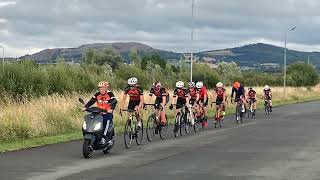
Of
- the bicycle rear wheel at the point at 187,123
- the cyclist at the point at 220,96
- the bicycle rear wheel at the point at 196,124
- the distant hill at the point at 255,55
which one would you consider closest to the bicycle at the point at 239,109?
the cyclist at the point at 220,96

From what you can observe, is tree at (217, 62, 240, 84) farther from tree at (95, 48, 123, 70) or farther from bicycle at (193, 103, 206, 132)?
bicycle at (193, 103, 206, 132)

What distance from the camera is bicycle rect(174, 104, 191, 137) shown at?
67.9ft

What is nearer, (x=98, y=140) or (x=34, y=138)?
(x=98, y=140)

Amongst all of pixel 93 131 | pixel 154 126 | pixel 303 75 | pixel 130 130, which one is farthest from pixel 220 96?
pixel 303 75

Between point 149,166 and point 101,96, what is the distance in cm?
299

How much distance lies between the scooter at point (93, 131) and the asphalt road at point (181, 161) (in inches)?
11.1

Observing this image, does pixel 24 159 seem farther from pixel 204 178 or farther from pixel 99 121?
pixel 204 178

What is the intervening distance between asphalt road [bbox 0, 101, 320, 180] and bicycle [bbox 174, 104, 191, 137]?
1041 mm

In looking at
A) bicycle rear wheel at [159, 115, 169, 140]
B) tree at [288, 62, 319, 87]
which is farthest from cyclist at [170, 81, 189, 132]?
tree at [288, 62, 319, 87]

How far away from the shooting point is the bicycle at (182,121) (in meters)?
20.7

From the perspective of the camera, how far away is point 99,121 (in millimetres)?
14102

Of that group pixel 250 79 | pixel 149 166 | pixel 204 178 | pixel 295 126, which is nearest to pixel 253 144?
pixel 149 166

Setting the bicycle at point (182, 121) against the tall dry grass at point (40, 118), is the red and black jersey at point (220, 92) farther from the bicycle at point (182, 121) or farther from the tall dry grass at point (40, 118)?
the tall dry grass at point (40, 118)

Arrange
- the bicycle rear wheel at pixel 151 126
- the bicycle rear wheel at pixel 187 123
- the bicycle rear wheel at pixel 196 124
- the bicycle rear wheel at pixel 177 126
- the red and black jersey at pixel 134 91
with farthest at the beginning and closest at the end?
the bicycle rear wheel at pixel 196 124 < the bicycle rear wheel at pixel 187 123 < the bicycle rear wheel at pixel 177 126 < the bicycle rear wheel at pixel 151 126 < the red and black jersey at pixel 134 91
